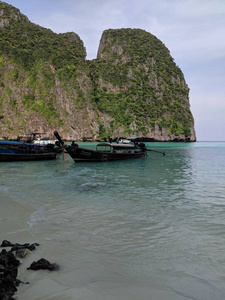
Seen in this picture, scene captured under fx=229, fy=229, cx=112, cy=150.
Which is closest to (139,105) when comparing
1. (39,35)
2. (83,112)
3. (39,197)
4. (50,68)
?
(83,112)

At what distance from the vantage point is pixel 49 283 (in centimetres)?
370

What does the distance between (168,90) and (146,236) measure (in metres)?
126

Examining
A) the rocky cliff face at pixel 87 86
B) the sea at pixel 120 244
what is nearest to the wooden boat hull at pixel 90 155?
the sea at pixel 120 244

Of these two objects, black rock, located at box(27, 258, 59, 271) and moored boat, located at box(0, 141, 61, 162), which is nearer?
black rock, located at box(27, 258, 59, 271)

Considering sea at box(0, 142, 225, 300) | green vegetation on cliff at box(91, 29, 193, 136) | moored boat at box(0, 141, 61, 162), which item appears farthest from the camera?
green vegetation on cliff at box(91, 29, 193, 136)

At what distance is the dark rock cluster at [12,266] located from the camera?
10.7 feet

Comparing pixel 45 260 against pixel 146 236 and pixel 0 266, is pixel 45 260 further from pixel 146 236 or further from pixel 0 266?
pixel 146 236

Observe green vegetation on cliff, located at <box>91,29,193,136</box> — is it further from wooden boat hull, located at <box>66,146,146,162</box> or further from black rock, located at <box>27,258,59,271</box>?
black rock, located at <box>27,258,59,271</box>

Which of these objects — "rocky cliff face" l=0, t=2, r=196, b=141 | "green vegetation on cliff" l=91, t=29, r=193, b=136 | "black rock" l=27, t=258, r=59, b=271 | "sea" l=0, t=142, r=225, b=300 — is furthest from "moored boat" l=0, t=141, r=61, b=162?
"green vegetation on cliff" l=91, t=29, r=193, b=136

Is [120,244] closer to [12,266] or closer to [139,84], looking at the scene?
[12,266]

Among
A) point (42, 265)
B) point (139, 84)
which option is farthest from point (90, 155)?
point (139, 84)

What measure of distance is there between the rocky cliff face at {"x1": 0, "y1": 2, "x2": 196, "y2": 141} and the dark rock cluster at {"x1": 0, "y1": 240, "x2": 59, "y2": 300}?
78.9 m

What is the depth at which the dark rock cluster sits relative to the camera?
3275 millimetres

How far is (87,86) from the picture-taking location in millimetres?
102875
